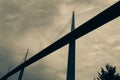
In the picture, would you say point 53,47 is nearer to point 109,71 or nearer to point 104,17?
point 104,17

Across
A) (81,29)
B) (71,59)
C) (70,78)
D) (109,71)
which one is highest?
(109,71)

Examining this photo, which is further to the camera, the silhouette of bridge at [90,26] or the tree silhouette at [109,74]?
the tree silhouette at [109,74]

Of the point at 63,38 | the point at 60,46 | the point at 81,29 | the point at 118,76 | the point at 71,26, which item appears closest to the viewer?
the point at 81,29

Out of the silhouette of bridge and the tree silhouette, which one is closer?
the silhouette of bridge

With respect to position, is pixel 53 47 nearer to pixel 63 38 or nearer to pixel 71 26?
pixel 63 38

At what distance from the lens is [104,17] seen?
7293 mm

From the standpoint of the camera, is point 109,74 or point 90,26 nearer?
point 90,26

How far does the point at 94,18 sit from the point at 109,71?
9429 millimetres

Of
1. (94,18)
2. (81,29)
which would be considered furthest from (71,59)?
(94,18)

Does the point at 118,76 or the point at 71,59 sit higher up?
the point at 118,76

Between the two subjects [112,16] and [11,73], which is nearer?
[112,16]

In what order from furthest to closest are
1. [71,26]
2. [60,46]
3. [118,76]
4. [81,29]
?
[118,76]
[71,26]
[60,46]
[81,29]

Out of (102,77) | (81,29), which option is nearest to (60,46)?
(81,29)

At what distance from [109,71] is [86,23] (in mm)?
9232
